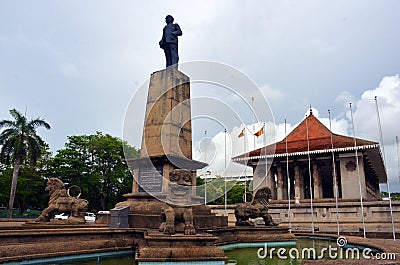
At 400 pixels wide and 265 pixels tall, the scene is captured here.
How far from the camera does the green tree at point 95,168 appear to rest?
3138cm

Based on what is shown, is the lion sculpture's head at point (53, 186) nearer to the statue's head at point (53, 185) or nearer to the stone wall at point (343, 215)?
the statue's head at point (53, 185)

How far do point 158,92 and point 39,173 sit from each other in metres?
25.5

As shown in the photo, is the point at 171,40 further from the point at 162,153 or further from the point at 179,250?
the point at 179,250

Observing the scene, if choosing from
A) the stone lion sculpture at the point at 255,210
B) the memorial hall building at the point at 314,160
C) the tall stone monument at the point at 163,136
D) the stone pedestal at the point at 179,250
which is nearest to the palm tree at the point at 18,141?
the memorial hall building at the point at 314,160

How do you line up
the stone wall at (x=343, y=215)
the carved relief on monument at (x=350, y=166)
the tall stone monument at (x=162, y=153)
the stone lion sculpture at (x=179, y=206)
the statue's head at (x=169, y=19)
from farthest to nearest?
the carved relief on monument at (x=350, y=166), the stone wall at (x=343, y=215), the statue's head at (x=169, y=19), the tall stone monument at (x=162, y=153), the stone lion sculpture at (x=179, y=206)

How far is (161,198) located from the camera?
984cm

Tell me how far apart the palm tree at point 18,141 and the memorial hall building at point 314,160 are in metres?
17.0

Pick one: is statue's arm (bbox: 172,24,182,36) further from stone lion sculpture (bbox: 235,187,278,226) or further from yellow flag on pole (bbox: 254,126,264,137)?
yellow flag on pole (bbox: 254,126,264,137)

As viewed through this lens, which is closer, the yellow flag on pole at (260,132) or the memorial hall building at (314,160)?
the yellow flag on pole at (260,132)

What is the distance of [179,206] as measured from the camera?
24.1 ft

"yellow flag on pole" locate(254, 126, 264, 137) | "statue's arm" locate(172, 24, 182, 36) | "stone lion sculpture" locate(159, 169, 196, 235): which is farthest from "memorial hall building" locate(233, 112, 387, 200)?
"stone lion sculpture" locate(159, 169, 196, 235)

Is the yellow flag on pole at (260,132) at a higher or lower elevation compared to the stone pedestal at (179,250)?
higher

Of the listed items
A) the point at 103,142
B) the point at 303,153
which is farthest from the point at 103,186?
the point at 303,153

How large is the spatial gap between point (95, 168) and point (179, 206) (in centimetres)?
2721
